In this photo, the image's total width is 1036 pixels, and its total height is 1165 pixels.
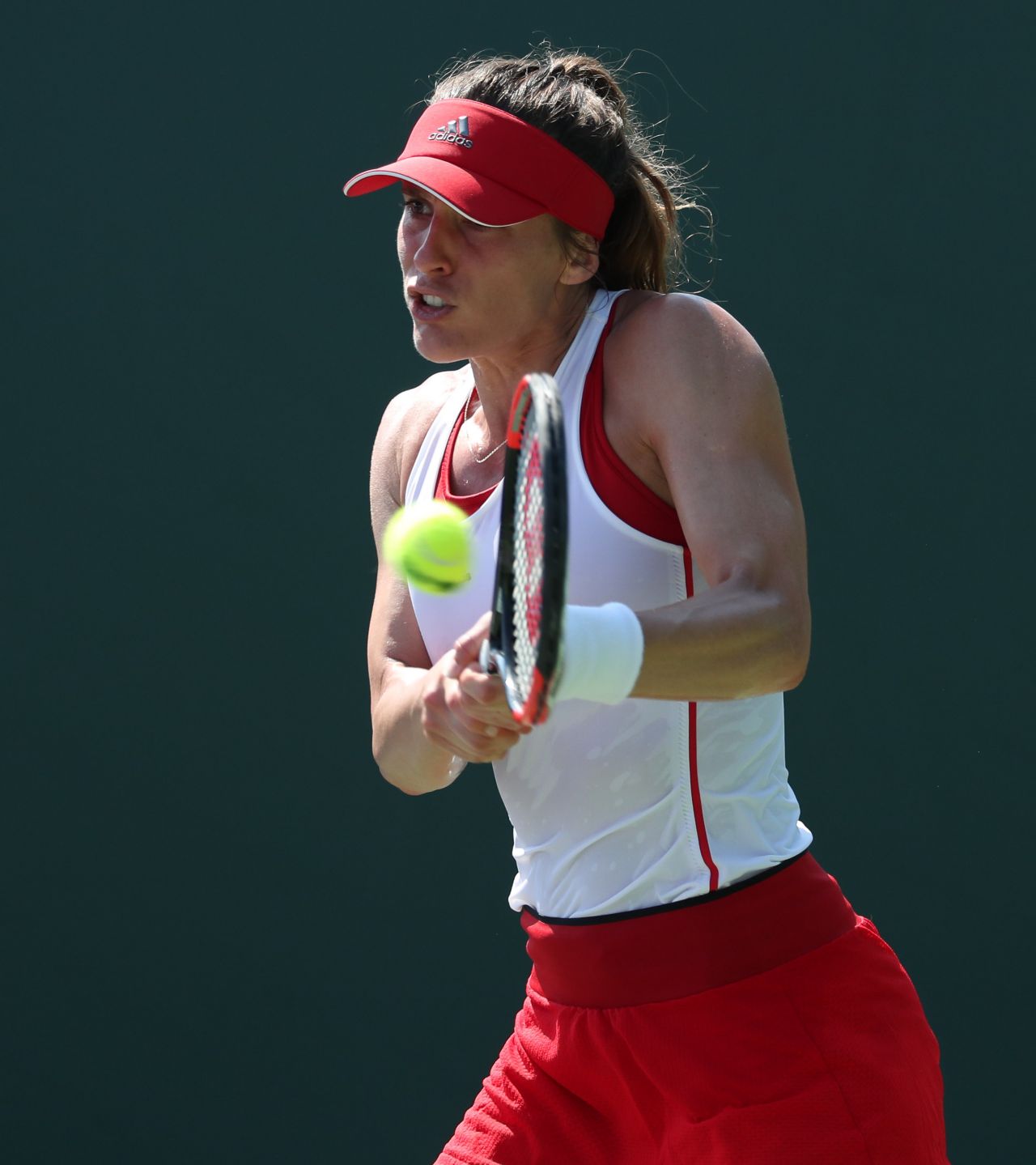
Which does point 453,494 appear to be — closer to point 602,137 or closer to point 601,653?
point 602,137

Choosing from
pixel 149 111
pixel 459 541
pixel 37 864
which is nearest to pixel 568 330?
pixel 459 541

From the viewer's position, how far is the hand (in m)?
1.40

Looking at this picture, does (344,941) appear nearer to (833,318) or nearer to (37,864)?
(37,864)

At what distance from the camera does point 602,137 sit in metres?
1.90

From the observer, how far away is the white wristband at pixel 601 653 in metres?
1.28

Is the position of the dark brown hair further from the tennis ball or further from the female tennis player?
the tennis ball

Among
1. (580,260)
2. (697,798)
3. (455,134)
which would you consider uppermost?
(455,134)

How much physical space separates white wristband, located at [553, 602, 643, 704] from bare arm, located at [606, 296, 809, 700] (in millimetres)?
60

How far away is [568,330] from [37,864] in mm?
2015

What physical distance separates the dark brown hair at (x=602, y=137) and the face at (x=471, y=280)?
7cm

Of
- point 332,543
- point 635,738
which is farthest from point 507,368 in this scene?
point 332,543

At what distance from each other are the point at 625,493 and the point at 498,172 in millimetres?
405

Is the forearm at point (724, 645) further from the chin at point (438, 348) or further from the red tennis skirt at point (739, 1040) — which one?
the chin at point (438, 348)

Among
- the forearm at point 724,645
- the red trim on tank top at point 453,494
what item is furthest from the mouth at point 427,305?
the forearm at point 724,645
